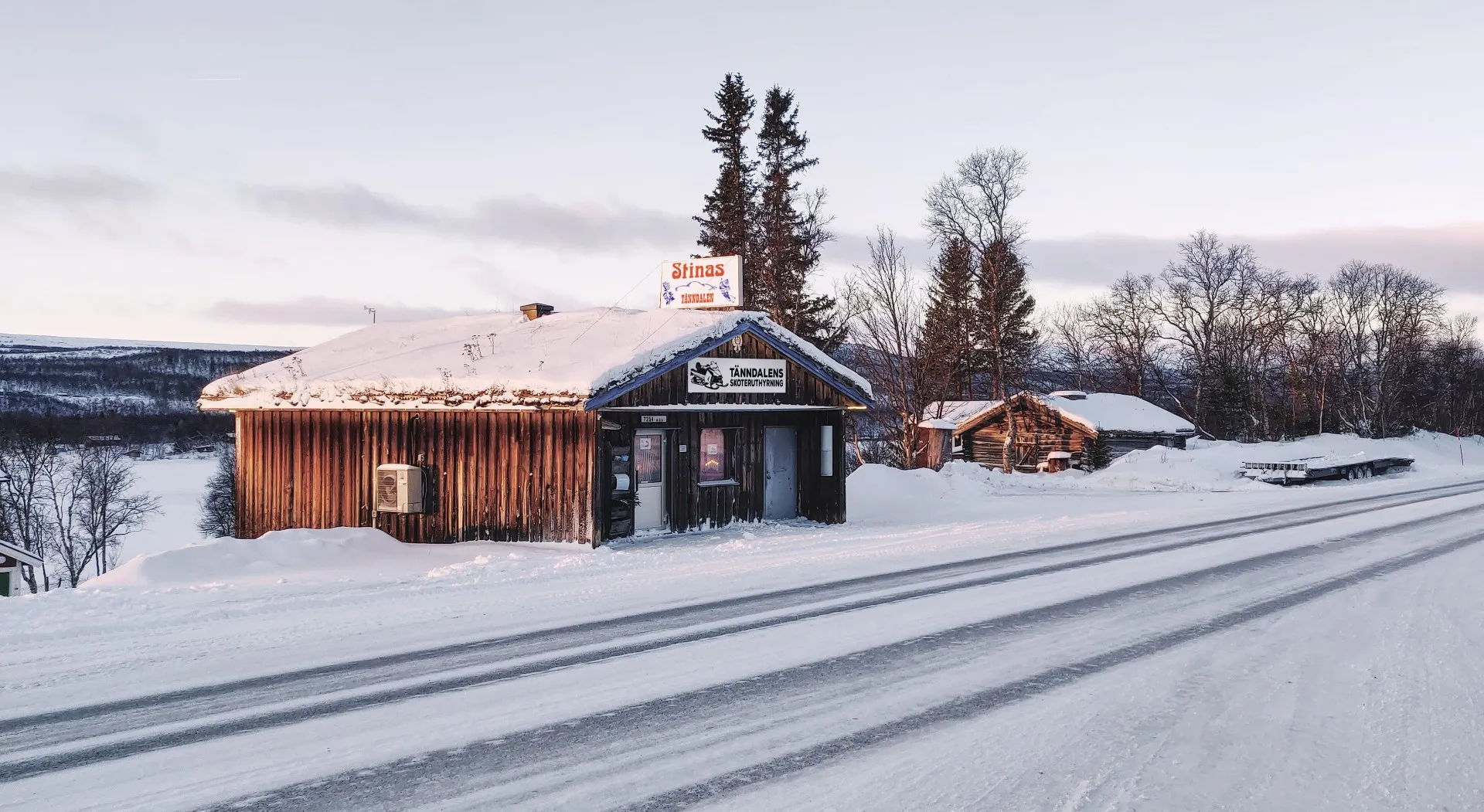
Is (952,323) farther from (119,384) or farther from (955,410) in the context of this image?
(119,384)

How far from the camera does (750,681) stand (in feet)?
23.1

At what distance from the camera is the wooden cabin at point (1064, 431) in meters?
40.0

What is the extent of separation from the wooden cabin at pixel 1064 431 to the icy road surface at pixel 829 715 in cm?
3044

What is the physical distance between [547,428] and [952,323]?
141 feet

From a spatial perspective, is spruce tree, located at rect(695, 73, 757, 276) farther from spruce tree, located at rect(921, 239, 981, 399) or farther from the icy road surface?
the icy road surface

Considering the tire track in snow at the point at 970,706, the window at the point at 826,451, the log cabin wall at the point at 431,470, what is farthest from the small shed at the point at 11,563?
the tire track in snow at the point at 970,706

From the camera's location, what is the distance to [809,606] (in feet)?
32.6

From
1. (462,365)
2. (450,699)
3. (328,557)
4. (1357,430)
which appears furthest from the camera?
(1357,430)

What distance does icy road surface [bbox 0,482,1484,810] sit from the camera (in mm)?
4953

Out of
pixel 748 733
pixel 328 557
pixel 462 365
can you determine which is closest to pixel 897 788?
pixel 748 733

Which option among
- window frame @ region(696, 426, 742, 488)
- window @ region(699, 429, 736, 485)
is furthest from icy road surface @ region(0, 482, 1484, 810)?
window frame @ region(696, 426, 742, 488)

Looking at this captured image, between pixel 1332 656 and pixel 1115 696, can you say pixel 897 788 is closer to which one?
pixel 1115 696

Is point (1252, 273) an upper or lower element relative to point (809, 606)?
upper

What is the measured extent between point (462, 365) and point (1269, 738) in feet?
44.8
